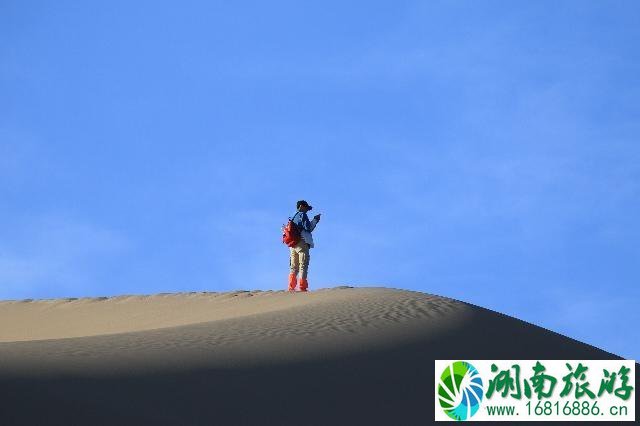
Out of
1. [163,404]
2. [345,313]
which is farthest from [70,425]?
[345,313]

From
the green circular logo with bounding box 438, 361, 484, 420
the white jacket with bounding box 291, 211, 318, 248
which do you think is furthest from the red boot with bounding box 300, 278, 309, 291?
the green circular logo with bounding box 438, 361, 484, 420

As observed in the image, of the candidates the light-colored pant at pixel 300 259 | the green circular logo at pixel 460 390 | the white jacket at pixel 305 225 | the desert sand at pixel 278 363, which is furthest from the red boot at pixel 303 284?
the green circular logo at pixel 460 390

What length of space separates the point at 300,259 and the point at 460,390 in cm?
880

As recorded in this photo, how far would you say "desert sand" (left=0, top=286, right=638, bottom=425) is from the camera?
880 cm

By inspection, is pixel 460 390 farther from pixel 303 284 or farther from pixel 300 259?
pixel 303 284

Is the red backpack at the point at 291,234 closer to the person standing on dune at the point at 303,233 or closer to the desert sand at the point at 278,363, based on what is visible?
the person standing on dune at the point at 303,233

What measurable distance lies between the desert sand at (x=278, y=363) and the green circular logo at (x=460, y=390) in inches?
8.2

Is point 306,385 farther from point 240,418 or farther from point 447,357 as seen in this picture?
point 447,357

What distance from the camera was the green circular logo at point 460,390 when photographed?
10.4m

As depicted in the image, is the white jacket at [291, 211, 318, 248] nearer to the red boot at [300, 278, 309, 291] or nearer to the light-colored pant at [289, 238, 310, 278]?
the light-colored pant at [289, 238, 310, 278]

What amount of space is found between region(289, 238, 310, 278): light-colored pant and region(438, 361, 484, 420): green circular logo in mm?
8030

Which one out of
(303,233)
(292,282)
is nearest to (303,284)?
(292,282)

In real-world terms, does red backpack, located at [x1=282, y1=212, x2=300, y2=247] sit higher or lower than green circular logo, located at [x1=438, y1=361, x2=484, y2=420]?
higher

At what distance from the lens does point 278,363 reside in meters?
11.2
